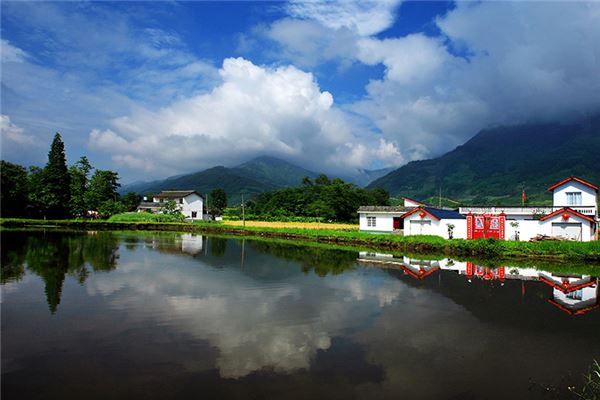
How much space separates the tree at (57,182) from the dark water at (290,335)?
47.0 m

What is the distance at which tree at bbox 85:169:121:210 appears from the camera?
2459 inches

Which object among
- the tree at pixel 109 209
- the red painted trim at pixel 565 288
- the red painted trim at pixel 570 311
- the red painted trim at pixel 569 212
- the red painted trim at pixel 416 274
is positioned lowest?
the red painted trim at pixel 570 311

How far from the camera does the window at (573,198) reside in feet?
104

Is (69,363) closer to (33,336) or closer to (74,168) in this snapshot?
(33,336)

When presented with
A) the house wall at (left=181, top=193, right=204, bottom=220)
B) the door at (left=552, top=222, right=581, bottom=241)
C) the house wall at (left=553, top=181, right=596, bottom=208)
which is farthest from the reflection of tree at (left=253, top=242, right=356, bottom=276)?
the house wall at (left=181, top=193, right=204, bottom=220)

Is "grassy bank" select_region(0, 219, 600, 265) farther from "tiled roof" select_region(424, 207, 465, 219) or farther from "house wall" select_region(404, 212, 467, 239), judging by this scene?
"tiled roof" select_region(424, 207, 465, 219)

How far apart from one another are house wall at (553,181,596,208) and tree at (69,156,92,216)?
63.9m

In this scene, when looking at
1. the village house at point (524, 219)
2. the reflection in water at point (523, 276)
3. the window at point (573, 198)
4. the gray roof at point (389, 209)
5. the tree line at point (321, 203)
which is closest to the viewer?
the reflection in water at point (523, 276)

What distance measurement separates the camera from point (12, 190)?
185 ft

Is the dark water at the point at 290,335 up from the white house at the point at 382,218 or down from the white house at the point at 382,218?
down

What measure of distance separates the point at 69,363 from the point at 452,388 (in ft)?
24.5

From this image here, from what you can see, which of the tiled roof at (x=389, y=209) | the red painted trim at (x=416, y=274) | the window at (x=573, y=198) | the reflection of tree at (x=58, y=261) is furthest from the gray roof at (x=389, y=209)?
the reflection of tree at (x=58, y=261)

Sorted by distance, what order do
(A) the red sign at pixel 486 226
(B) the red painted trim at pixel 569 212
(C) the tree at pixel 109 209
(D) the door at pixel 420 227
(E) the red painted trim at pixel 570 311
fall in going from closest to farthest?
(E) the red painted trim at pixel 570 311, (B) the red painted trim at pixel 569 212, (A) the red sign at pixel 486 226, (D) the door at pixel 420 227, (C) the tree at pixel 109 209

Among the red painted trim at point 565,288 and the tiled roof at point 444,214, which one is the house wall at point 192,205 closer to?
the tiled roof at point 444,214
